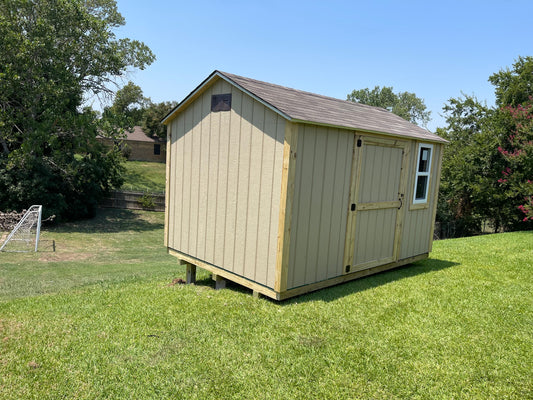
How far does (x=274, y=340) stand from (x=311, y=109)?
115 inches

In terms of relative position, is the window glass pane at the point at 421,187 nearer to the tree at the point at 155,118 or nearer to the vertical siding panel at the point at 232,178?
the vertical siding panel at the point at 232,178

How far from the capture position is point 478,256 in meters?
8.33

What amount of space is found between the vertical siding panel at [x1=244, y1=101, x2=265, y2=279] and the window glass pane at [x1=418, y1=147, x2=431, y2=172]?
10.4 feet

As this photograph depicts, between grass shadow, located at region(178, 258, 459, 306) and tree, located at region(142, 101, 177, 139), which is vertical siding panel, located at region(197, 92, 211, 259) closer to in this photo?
grass shadow, located at region(178, 258, 459, 306)

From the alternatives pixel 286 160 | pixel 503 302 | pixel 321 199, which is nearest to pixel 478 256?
pixel 503 302

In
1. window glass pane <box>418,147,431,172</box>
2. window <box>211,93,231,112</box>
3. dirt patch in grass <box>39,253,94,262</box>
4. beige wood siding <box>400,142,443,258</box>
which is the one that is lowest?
dirt patch in grass <box>39,253,94,262</box>

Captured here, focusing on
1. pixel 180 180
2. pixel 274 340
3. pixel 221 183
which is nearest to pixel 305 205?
pixel 221 183

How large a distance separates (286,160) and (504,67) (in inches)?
914

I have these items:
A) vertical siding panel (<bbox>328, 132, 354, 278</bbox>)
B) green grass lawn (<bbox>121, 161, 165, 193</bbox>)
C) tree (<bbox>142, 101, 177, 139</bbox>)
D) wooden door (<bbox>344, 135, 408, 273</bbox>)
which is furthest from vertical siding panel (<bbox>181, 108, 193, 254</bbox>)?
tree (<bbox>142, 101, 177, 139</bbox>)

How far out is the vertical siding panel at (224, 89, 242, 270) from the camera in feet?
Answer: 17.4

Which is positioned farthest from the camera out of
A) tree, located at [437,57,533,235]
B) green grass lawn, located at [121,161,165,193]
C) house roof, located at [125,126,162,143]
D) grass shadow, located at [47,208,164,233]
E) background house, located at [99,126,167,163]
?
house roof, located at [125,126,162,143]

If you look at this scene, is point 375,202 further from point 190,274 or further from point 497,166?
point 497,166

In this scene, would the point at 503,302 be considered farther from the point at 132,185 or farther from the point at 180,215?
the point at 132,185

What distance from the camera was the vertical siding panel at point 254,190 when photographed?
5.02 meters
